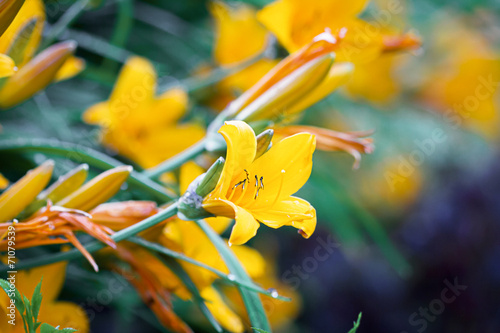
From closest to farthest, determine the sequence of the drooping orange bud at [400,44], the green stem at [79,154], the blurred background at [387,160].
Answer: the green stem at [79,154] → the drooping orange bud at [400,44] → the blurred background at [387,160]

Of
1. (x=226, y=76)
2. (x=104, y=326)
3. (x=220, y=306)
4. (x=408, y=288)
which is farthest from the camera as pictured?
(x=408, y=288)

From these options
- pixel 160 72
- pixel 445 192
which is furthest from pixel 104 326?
pixel 445 192

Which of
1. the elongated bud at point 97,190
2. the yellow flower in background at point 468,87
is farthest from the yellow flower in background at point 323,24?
the yellow flower in background at point 468,87

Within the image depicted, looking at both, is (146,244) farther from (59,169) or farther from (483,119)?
(483,119)

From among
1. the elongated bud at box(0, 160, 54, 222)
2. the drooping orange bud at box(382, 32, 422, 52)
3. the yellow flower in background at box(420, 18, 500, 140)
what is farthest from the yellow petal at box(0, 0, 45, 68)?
the yellow flower in background at box(420, 18, 500, 140)

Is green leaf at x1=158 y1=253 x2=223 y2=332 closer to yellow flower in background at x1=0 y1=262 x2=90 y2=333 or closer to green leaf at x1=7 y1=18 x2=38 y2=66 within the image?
yellow flower in background at x1=0 y1=262 x2=90 y2=333

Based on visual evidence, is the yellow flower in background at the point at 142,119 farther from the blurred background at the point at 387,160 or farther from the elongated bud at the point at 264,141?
the elongated bud at the point at 264,141
